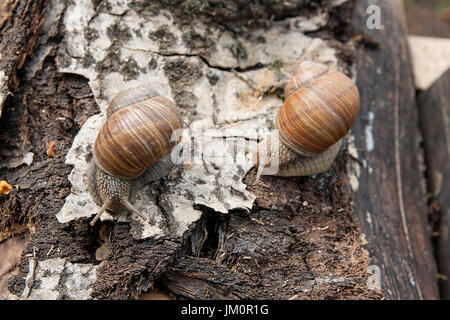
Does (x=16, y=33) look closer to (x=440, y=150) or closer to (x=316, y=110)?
(x=316, y=110)

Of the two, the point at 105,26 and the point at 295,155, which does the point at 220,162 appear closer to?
the point at 295,155

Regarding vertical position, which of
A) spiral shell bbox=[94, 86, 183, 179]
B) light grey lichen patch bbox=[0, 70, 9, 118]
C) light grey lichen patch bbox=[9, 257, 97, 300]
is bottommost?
light grey lichen patch bbox=[9, 257, 97, 300]


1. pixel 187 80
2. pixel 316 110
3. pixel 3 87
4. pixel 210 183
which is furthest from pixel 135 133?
pixel 316 110

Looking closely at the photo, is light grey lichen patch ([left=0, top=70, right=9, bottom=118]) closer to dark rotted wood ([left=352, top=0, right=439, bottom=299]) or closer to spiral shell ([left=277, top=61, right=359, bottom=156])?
spiral shell ([left=277, top=61, right=359, bottom=156])

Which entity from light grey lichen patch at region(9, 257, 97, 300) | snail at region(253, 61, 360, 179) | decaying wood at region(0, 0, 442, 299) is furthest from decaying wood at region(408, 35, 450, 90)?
light grey lichen patch at region(9, 257, 97, 300)

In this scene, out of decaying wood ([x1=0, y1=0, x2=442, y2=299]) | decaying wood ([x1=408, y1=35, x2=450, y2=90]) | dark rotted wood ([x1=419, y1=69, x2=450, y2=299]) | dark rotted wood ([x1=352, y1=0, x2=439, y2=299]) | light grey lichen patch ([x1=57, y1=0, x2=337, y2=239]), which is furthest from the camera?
decaying wood ([x1=408, y1=35, x2=450, y2=90])

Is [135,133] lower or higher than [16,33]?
lower

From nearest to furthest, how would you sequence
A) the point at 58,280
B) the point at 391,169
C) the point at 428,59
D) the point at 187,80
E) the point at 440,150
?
1. the point at 58,280
2. the point at 187,80
3. the point at 391,169
4. the point at 440,150
5. the point at 428,59
